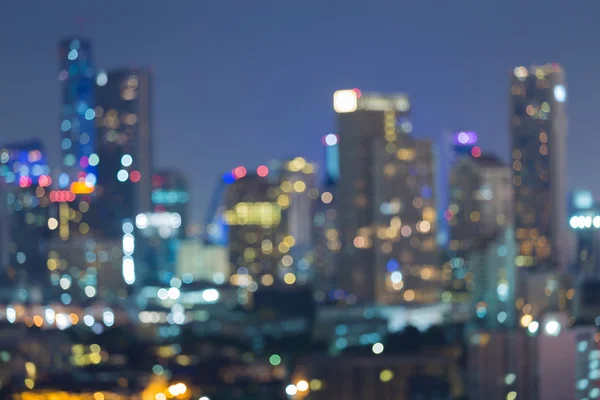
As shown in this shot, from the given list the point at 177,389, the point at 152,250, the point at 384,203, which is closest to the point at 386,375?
the point at 177,389

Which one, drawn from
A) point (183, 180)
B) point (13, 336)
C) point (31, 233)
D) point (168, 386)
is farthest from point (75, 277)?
point (168, 386)

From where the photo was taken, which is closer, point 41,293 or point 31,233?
point 41,293

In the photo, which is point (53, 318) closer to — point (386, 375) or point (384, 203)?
point (384, 203)

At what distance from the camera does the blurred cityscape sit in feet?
83.9

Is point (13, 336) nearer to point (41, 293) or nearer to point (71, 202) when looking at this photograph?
point (41, 293)

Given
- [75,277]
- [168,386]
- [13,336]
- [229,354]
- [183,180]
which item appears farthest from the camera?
[183,180]

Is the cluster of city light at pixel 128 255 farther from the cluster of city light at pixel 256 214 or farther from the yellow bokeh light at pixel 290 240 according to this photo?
the yellow bokeh light at pixel 290 240

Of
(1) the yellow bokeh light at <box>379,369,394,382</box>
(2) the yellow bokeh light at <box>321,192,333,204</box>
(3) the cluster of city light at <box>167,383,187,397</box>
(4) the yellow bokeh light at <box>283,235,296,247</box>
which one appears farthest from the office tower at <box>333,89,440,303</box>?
(3) the cluster of city light at <box>167,383,187,397</box>

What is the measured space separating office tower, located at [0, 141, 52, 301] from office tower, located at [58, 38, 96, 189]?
3236 millimetres

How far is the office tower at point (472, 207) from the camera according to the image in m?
54.0

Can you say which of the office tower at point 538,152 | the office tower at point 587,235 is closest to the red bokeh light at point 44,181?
the office tower at point 538,152

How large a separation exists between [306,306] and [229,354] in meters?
17.2

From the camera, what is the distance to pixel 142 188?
218ft

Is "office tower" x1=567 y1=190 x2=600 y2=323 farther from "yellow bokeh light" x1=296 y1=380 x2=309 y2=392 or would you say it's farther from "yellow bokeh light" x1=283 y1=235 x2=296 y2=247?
"yellow bokeh light" x1=283 y1=235 x2=296 y2=247
